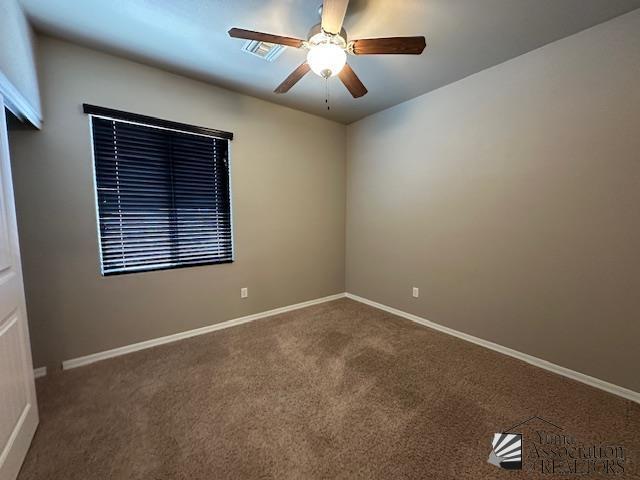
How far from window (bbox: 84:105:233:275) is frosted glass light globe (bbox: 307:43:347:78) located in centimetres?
152

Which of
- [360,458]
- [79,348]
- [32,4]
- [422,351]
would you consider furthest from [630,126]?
[79,348]

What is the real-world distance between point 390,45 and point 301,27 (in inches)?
28.1

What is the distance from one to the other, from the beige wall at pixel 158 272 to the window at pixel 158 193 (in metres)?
0.09

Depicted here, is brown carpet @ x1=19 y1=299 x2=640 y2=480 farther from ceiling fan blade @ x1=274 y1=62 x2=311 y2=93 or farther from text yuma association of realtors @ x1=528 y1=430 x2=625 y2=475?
ceiling fan blade @ x1=274 y1=62 x2=311 y2=93

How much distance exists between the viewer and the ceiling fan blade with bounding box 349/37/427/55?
1.44 metres

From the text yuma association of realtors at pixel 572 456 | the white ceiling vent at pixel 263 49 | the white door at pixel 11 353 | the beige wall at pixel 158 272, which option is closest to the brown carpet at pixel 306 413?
the text yuma association of realtors at pixel 572 456

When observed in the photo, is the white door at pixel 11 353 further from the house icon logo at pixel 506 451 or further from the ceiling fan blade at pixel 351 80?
the house icon logo at pixel 506 451

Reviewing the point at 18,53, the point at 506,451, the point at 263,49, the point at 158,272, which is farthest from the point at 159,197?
the point at 506,451

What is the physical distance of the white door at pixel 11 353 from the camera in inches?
46.6

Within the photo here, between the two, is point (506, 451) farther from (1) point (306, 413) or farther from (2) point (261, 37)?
(2) point (261, 37)

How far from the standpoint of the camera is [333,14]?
1350mm

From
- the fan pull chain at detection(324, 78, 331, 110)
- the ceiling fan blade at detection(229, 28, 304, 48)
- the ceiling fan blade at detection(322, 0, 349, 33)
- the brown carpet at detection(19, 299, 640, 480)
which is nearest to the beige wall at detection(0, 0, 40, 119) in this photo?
the ceiling fan blade at detection(229, 28, 304, 48)

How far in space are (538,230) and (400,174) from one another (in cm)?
148

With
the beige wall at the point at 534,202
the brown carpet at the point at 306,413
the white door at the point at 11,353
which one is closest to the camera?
the white door at the point at 11,353
